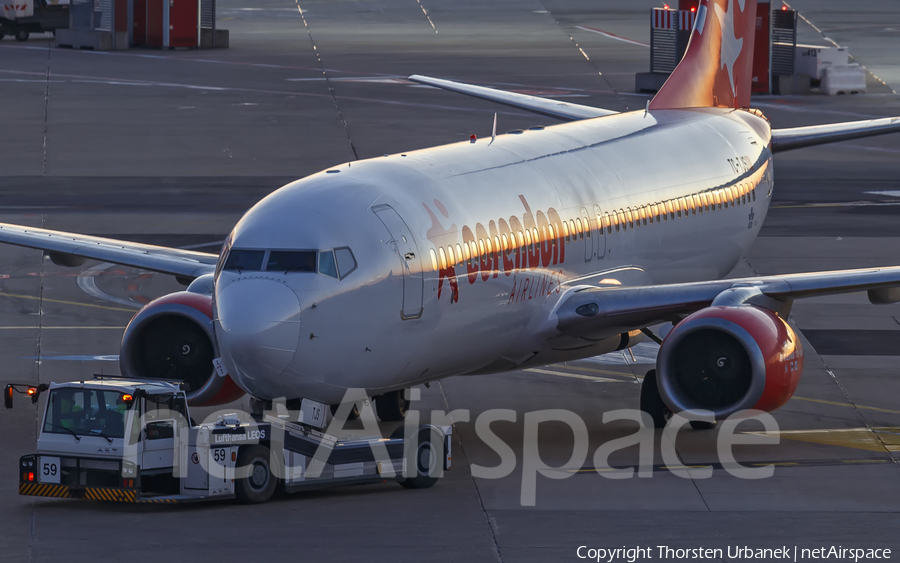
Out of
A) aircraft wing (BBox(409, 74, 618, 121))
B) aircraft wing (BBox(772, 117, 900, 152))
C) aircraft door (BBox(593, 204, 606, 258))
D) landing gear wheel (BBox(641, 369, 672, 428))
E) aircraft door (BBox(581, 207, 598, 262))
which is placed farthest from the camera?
aircraft wing (BBox(409, 74, 618, 121))

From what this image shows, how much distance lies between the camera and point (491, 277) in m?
25.2

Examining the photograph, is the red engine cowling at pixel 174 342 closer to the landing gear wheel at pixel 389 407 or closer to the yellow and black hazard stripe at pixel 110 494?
the landing gear wheel at pixel 389 407

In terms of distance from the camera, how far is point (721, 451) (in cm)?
2666

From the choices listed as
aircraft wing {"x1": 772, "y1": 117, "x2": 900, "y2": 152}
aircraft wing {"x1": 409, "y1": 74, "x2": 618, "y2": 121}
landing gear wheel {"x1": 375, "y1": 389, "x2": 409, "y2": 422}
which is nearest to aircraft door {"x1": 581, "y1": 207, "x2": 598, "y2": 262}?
landing gear wheel {"x1": 375, "y1": 389, "x2": 409, "y2": 422}

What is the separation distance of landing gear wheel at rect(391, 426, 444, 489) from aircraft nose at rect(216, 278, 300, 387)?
10.1ft

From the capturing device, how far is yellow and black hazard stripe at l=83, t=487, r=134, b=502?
22.0 m

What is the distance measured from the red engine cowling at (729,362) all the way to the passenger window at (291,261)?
672cm

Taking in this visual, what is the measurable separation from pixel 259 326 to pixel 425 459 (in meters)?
4.04

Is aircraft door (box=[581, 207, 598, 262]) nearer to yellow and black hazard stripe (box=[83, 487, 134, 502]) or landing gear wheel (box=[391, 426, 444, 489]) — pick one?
landing gear wheel (box=[391, 426, 444, 489])

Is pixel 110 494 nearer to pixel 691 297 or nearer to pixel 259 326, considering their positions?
pixel 259 326

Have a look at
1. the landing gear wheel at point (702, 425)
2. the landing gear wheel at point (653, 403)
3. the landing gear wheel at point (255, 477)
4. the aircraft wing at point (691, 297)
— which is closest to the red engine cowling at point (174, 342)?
the landing gear wheel at point (255, 477)

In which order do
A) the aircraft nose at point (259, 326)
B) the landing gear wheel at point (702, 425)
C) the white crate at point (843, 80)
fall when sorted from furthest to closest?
1. the white crate at point (843, 80)
2. the landing gear wheel at point (702, 425)
3. the aircraft nose at point (259, 326)

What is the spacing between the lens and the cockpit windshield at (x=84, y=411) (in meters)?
22.5

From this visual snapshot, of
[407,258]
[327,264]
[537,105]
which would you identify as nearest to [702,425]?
[407,258]
